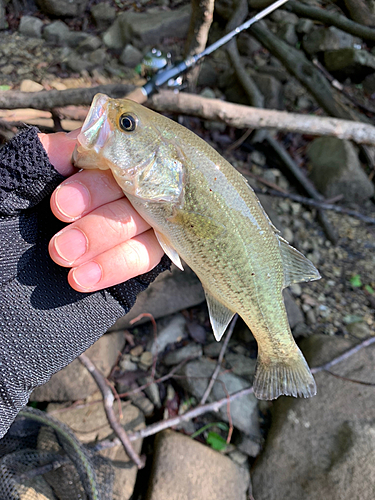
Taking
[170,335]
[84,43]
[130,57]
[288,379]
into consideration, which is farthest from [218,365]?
[84,43]

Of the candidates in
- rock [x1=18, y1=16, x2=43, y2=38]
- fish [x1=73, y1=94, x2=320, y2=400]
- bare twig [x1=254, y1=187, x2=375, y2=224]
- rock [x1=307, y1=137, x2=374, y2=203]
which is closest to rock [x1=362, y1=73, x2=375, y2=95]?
rock [x1=307, y1=137, x2=374, y2=203]

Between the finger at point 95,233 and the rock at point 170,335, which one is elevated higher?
the finger at point 95,233

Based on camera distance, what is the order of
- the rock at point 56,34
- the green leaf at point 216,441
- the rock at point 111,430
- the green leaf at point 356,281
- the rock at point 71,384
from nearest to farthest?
the rock at point 111,430 → the rock at point 71,384 → the green leaf at point 216,441 → the green leaf at point 356,281 → the rock at point 56,34

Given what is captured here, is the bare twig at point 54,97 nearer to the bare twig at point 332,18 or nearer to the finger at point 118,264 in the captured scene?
the finger at point 118,264

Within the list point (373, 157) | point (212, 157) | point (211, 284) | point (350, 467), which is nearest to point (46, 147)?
point (212, 157)

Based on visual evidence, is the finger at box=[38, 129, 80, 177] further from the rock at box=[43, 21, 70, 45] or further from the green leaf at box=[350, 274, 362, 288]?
the rock at box=[43, 21, 70, 45]

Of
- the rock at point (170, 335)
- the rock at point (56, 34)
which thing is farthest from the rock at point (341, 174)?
the rock at point (56, 34)
